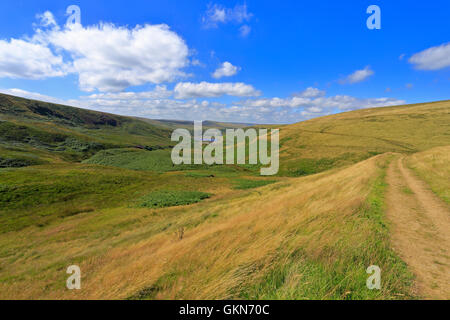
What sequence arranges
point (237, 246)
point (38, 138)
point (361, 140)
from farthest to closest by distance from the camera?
point (38, 138), point (361, 140), point (237, 246)

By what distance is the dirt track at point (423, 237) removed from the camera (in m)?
3.70

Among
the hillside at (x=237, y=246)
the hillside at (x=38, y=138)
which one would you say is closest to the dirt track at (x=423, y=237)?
the hillside at (x=237, y=246)

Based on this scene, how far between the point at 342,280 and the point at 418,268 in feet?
7.77

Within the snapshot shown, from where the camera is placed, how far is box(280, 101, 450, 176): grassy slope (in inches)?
2000

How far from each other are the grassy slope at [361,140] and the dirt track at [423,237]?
40.4 meters

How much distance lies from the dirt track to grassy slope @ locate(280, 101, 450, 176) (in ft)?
133

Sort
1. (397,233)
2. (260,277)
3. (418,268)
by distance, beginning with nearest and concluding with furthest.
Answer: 1. (260,277)
2. (418,268)
3. (397,233)

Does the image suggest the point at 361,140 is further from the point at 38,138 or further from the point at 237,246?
the point at 38,138

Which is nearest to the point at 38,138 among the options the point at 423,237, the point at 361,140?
the point at 423,237

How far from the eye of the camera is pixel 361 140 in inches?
2438

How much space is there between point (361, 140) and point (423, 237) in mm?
69367

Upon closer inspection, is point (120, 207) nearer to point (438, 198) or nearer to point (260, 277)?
point (260, 277)
